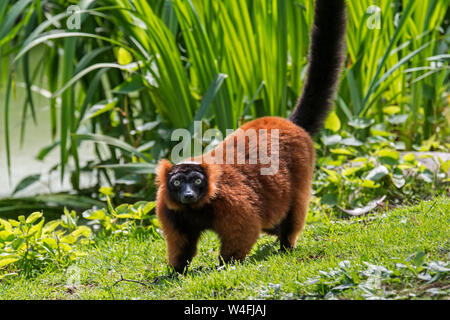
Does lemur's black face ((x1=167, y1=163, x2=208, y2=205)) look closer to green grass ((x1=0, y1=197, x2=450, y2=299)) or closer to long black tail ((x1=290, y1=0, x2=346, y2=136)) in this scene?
green grass ((x1=0, y1=197, x2=450, y2=299))

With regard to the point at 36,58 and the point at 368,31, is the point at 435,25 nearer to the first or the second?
the point at 368,31

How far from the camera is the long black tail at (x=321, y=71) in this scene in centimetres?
373

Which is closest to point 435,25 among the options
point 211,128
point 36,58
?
point 211,128

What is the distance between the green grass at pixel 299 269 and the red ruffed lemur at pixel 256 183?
6.3 inches

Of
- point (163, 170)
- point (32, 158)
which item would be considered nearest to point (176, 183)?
point (163, 170)

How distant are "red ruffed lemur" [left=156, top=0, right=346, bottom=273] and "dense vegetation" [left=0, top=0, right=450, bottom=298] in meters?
0.17

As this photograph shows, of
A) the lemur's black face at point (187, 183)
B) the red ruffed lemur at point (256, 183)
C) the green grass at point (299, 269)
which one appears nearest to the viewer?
the green grass at point (299, 269)

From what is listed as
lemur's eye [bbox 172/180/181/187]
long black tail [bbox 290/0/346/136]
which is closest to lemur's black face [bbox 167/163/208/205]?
lemur's eye [bbox 172/180/181/187]

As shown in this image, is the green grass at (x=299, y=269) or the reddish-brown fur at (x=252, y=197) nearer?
the green grass at (x=299, y=269)

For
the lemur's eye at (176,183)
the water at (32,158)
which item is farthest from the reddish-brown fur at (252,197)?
the water at (32,158)

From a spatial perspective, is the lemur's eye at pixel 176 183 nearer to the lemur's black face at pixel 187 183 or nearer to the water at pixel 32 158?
the lemur's black face at pixel 187 183

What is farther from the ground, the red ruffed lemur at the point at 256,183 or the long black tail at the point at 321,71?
the long black tail at the point at 321,71

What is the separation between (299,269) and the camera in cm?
279
